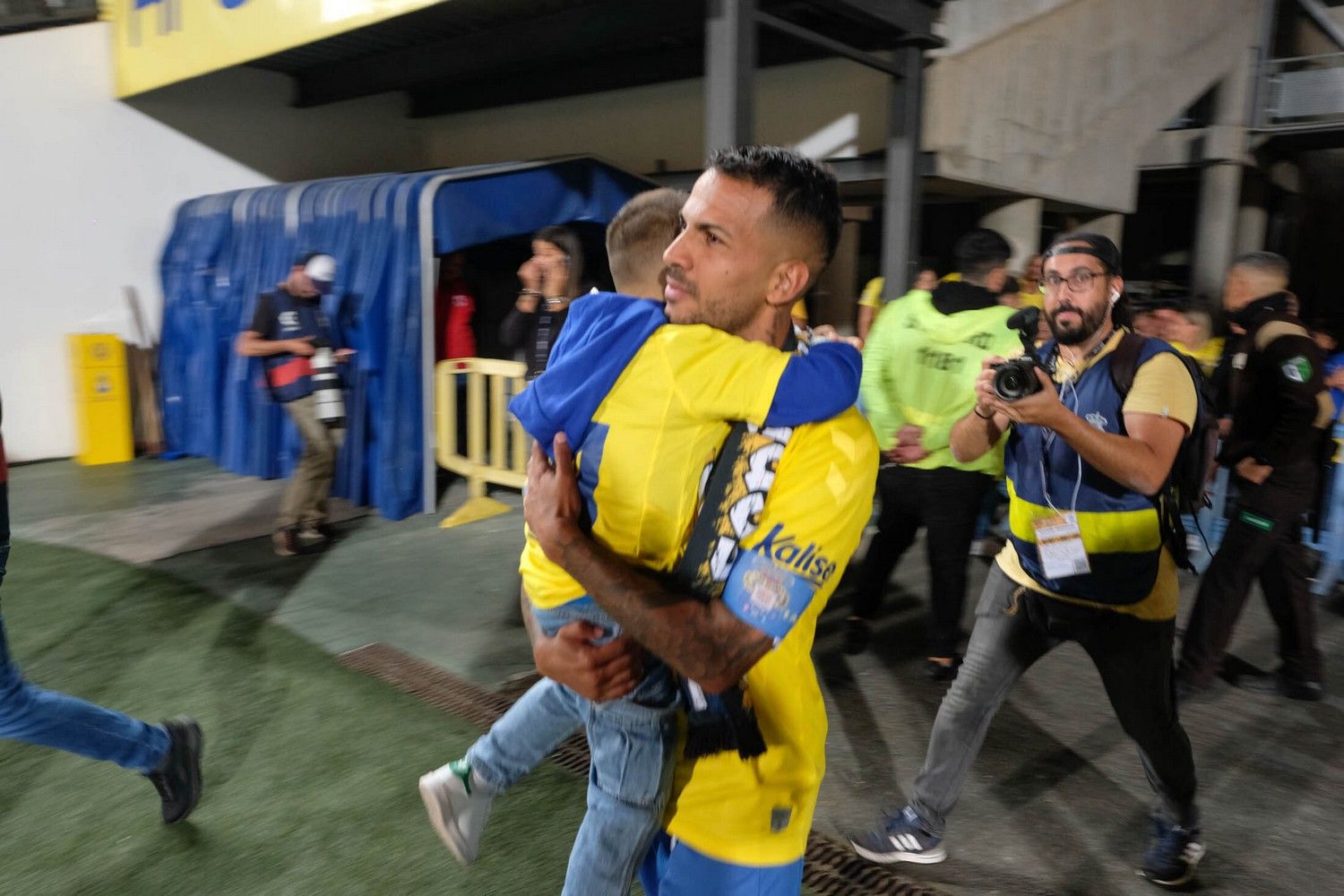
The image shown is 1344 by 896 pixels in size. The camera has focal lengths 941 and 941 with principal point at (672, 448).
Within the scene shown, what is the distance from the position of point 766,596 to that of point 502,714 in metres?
2.85

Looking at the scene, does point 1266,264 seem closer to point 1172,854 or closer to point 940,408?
point 940,408

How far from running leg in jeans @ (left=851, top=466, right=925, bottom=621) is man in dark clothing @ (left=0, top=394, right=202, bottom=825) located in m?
2.98

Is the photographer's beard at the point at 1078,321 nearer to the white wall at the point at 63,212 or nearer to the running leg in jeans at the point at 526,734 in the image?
the running leg in jeans at the point at 526,734

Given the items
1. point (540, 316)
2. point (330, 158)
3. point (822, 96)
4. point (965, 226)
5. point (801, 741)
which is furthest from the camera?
point (965, 226)

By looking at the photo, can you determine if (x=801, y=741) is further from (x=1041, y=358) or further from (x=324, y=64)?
(x=324, y=64)

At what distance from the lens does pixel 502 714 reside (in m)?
3.92

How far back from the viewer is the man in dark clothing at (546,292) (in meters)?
5.65

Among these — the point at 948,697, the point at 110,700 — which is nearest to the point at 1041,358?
the point at 948,697

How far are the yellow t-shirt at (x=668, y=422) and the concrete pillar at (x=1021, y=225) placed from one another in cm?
976

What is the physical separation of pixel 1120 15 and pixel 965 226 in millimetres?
3445

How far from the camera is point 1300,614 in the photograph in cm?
416

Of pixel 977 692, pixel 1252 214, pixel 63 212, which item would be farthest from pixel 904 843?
pixel 1252 214

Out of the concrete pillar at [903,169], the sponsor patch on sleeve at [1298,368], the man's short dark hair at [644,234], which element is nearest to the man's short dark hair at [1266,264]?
the sponsor patch on sleeve at [1298,368]

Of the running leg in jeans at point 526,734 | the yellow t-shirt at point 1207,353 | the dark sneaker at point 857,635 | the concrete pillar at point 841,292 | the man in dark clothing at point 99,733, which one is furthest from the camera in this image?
the concrete pillar at point 841,292
